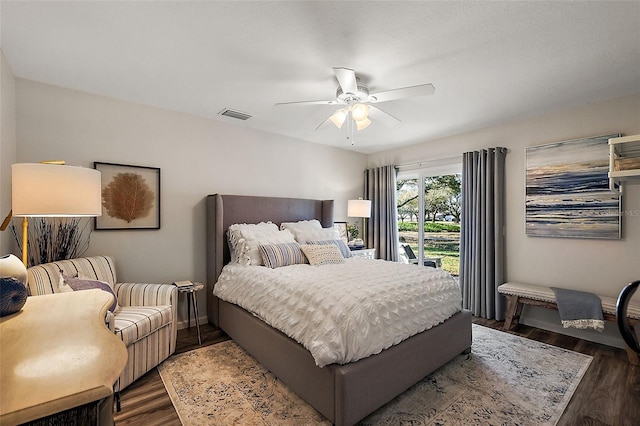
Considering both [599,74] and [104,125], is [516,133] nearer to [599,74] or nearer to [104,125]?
[599,74]

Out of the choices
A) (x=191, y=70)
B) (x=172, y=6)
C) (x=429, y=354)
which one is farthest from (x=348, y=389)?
(x=191, y=70)

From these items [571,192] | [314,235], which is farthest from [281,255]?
[571,192]

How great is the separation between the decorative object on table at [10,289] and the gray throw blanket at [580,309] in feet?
13.8

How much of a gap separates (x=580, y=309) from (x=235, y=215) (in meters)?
3.90

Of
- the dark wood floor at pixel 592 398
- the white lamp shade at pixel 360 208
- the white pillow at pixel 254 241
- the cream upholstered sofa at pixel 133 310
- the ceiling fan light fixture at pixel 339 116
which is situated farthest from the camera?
the white lamp shade at pixel 360 208

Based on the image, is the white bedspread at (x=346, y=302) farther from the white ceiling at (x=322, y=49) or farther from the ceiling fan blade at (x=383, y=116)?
the white ceiling at (x=322, y=49)

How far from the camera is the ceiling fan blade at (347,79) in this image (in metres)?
2.04

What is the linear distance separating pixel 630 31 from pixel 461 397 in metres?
2.77

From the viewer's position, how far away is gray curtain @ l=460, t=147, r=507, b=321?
376cm

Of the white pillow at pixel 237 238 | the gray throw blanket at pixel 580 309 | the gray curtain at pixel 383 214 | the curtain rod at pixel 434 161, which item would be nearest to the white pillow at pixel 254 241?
the white pillow at pixel 237 238

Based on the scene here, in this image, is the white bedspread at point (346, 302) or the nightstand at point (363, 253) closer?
the white bedspread at point (346, 302)

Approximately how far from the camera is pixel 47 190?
162 cm

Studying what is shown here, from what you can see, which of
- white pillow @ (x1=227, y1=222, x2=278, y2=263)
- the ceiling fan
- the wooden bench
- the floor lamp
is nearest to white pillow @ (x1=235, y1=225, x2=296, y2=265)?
white pillow @ (x1=227, y1=222, x2=278, y2=263)

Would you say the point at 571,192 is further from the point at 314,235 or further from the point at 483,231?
the point at 314,235
